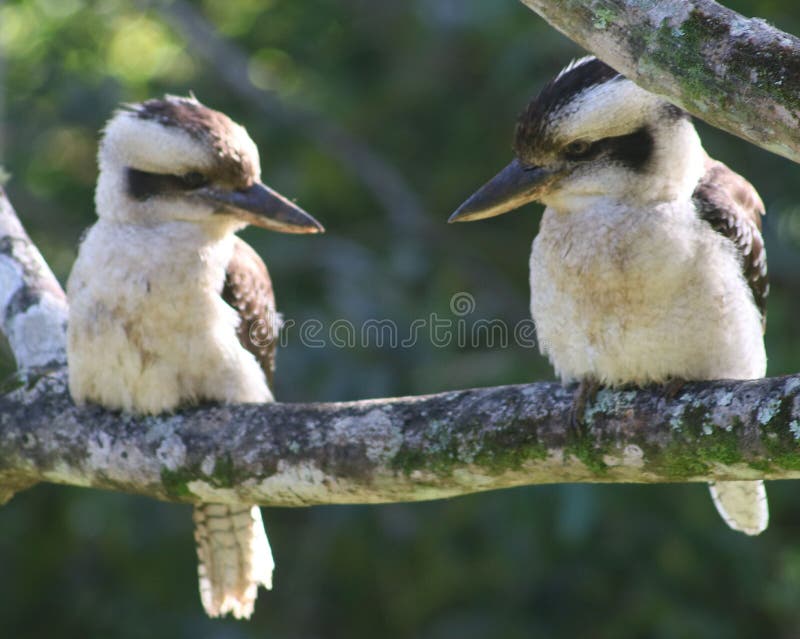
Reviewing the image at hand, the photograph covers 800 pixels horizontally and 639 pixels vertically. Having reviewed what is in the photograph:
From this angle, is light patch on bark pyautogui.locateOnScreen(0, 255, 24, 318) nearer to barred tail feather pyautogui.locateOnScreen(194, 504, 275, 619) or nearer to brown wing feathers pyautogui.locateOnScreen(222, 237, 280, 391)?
brown wing feathers pyautogui.locateOnScreen(222, 237, 280, 391)

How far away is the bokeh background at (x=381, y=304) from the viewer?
15.7 feet

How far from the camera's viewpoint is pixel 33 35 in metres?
6.62

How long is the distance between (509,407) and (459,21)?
243 cm

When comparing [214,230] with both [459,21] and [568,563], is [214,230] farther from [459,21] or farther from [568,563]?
[568,563]

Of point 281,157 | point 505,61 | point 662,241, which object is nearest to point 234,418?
point 662,241

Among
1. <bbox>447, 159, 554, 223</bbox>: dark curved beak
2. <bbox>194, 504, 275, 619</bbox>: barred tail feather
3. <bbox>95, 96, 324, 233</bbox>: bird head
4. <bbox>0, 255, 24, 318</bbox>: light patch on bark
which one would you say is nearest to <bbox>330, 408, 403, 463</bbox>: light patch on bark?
<bbox>447, 159, 554, 223</bbox>: dark curved beak

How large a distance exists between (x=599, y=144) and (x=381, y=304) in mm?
2323

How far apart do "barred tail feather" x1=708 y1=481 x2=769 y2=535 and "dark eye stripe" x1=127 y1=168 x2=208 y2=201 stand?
5.21 ft

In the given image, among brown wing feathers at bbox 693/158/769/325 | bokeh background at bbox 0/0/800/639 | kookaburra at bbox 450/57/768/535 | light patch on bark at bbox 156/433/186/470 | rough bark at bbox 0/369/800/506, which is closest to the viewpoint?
rough bark at bbox 0/369/800/506

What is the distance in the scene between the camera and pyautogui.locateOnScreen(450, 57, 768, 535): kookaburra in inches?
104

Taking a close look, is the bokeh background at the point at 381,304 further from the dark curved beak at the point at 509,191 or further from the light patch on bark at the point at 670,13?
the light patch on bark at the point at 670,13

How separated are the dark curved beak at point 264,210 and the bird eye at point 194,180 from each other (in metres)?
0.03

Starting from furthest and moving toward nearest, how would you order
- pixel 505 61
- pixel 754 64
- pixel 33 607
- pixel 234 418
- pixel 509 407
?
pixel 33 607 < pixel 505 61 < pixel 234 418 < pixel 509 407 < pixel 754 64

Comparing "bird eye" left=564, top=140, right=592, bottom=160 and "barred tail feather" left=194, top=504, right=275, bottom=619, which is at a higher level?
"bird eye" left=564, top=140, right=592, bottom=160
